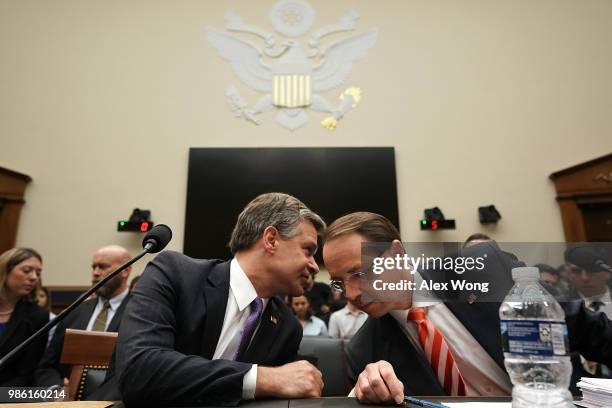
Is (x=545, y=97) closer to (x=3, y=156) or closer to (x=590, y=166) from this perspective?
(x=590, y=166)

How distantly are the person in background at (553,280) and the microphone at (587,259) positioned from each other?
47 mm

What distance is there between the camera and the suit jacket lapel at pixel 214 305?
1.15 metres

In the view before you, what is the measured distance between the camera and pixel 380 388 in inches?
32.7

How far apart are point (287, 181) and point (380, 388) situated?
4536 mm

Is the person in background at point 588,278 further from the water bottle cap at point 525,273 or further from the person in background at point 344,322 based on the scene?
the person in background at point 344,322

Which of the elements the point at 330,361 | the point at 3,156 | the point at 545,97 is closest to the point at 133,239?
the point at 3,156

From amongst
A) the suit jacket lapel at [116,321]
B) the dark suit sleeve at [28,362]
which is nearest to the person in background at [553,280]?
the suit jacket lapel at [116,321]

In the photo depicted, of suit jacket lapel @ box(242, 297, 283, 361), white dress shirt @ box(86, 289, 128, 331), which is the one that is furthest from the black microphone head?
white dress shirt @ box(86, 289, 128, 331)

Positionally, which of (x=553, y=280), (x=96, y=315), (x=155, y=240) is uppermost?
(x=155, y=240)

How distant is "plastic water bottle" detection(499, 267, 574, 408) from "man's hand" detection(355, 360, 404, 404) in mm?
207

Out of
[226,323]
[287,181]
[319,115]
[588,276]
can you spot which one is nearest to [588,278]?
[588,276]

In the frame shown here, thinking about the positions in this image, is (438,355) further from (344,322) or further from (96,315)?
(344,322)

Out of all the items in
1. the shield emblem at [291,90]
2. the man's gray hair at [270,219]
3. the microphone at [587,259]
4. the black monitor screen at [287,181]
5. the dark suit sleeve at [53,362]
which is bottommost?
the dark suit sleeve at [53,362]

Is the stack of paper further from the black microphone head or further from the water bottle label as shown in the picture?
the black microphone head
